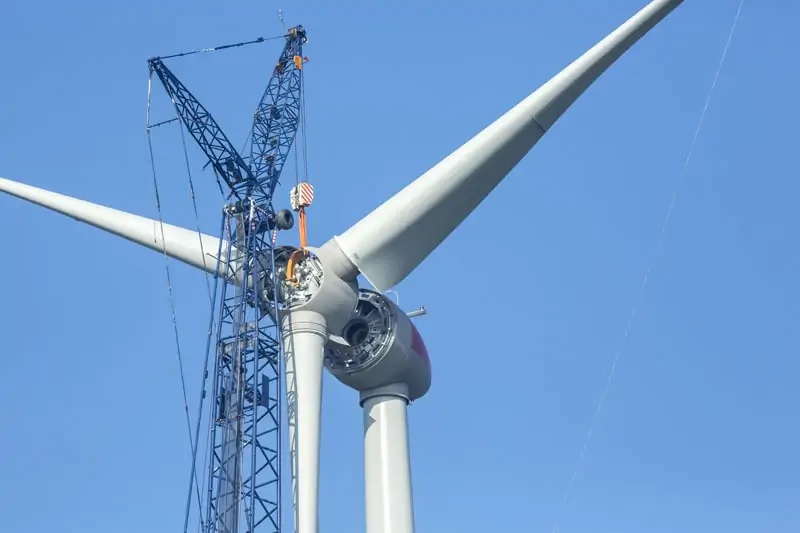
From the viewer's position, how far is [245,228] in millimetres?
43875

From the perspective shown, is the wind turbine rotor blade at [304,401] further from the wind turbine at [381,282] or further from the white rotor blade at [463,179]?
the white rotor blade at [463,179]

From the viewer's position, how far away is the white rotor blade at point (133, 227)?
42.8 m

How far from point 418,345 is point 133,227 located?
9.99 m

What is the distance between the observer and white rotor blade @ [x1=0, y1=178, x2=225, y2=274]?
141ft

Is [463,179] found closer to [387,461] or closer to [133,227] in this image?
[387,461]

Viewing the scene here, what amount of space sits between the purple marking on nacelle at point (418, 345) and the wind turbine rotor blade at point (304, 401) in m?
3.20

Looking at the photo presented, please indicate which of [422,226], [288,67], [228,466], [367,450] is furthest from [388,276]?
[288,67]

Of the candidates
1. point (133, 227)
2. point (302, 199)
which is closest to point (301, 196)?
point (302, 199)

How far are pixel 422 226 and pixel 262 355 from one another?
8.38m

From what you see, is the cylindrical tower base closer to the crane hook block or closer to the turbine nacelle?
the turbine nacelle

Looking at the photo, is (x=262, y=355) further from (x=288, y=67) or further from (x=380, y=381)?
(x=288, y=67)

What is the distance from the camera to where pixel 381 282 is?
3831 centimetres

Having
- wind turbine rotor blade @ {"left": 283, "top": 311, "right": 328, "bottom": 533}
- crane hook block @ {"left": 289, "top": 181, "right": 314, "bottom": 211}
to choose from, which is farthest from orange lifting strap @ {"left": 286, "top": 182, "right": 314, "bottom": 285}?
wind turbine rotor blade @ {"left": 283, "top": 311, "right": 328, "bottom": 533}

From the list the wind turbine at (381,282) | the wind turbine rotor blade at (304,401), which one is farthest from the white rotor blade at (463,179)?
the wind turbine rotor blade at (304,401)
